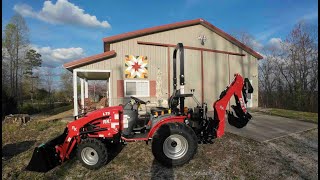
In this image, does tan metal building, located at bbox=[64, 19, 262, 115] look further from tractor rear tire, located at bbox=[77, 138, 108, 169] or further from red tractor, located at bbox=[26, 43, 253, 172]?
tractor rear tire, located at bbox=[77, 138, 108, 169]

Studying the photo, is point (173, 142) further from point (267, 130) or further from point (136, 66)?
point (136, 66)

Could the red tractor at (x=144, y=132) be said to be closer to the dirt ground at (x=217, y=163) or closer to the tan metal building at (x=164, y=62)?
the dirt ground at (x=217, y=163)

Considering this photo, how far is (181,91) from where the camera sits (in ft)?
18.1

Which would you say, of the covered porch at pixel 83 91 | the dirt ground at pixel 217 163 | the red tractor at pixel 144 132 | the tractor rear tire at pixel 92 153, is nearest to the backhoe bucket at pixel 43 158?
the red tractor at pixel 144 132

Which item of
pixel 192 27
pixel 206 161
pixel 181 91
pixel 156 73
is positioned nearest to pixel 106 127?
pixel 181 91

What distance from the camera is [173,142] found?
528cm

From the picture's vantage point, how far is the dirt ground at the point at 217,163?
16.3ft

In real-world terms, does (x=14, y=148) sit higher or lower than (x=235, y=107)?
lower

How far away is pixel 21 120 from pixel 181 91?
10.5 metres

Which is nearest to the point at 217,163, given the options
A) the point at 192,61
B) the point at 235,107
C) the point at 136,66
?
the point at 235,107

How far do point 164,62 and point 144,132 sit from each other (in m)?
8.16

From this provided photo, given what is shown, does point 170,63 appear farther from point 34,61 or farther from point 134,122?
point 34,61

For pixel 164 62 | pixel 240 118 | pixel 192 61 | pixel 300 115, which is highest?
pixel 192 61

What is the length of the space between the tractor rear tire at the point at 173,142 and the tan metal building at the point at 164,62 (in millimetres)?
7058
